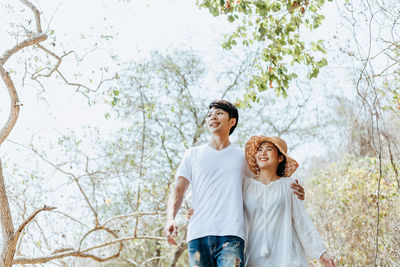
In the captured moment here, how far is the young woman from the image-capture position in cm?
256

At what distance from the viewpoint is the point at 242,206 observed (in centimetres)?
268

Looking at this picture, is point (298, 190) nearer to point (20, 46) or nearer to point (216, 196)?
point (216, 196)

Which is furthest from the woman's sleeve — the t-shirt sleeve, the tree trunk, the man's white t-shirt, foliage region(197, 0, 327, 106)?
the tree trunk

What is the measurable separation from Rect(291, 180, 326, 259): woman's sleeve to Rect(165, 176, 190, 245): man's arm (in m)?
0.76

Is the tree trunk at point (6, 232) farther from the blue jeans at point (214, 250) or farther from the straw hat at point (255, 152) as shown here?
the straw hat at point (255, 152)

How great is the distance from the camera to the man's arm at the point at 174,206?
8.39 feet

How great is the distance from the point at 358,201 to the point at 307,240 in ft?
13.8

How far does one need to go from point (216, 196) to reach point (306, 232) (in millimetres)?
631

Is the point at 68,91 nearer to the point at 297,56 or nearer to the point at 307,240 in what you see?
the point at 297,56

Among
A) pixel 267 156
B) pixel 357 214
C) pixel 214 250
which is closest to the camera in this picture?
pixel 214 250

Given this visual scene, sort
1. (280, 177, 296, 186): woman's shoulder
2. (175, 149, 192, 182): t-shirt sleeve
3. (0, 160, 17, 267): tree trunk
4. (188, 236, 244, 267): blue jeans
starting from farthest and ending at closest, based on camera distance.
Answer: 1. (0, 160, 17, 267): tree trunk
2. (175, 149, 192, 182): t-shirt sleeve
3. (280, 177, 296, 186): woman's shoulder
4. (188, 236, 244, 267): blue jeans

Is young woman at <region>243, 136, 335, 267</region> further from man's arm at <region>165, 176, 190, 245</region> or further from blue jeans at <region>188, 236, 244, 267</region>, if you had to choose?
man's arm at <region>165, 176, 190, 245</region>

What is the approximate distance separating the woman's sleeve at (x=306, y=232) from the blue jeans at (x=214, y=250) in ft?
1.32

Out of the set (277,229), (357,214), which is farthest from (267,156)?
(357,214)
